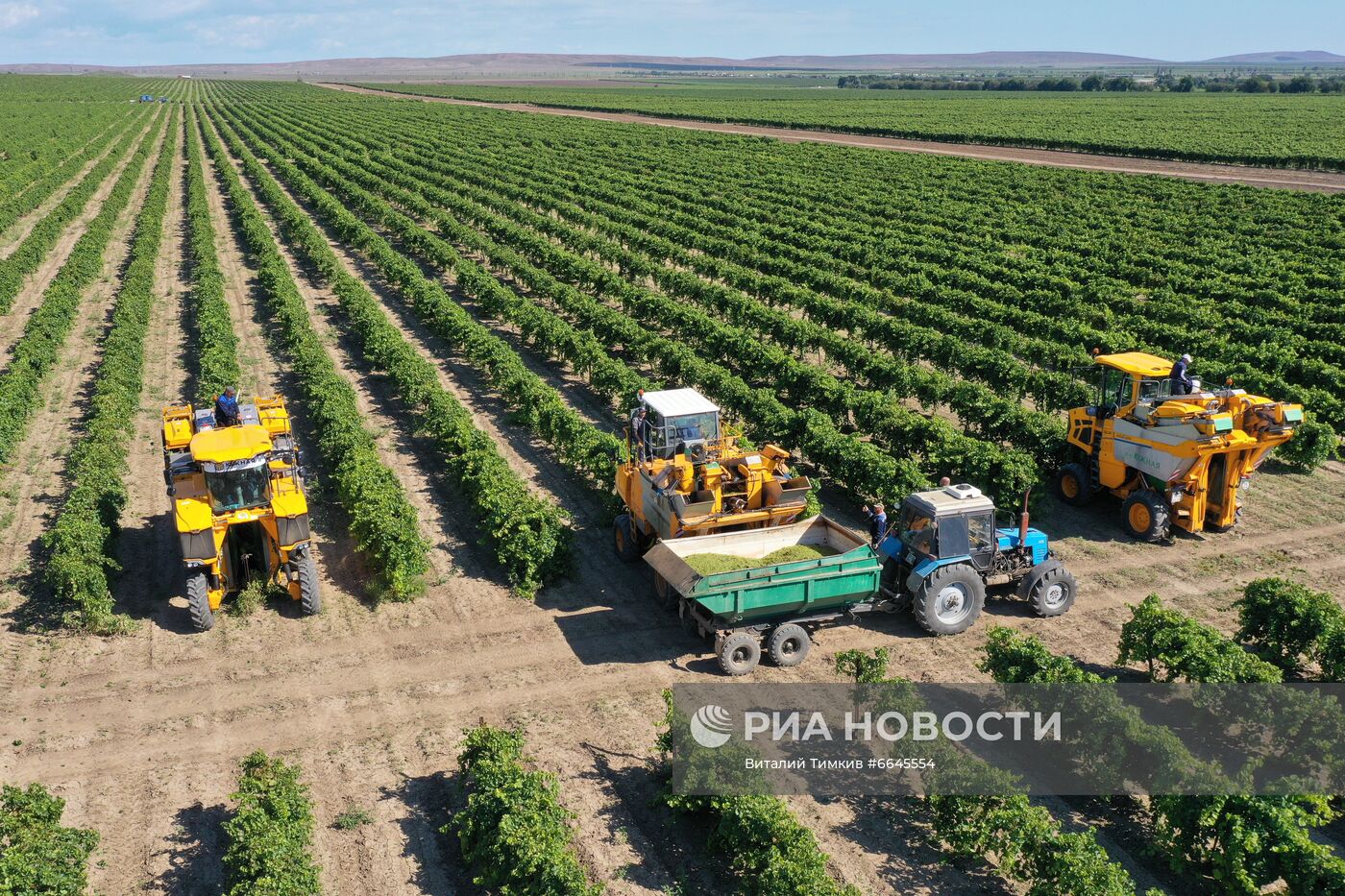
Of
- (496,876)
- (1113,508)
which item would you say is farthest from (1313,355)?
(496,876)

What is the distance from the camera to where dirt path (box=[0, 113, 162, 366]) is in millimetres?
32812

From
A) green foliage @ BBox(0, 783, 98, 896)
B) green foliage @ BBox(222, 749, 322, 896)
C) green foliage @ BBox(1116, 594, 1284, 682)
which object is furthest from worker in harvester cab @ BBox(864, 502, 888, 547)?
green foliage @ BBox(0, 783, 98, 896)

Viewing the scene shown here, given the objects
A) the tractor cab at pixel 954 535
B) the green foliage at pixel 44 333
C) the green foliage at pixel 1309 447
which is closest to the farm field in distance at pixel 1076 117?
the green foliage at pixel 1309 447

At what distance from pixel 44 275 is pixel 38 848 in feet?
124

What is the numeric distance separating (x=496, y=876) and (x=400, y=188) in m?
55.8

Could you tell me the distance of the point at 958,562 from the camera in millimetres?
15727

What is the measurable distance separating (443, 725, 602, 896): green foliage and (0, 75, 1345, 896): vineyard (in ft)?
0.16

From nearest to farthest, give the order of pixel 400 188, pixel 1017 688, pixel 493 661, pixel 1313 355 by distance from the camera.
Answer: pixel 1017 688 → pixel 493 661 → pixel 1313 355 → pixel 400 188

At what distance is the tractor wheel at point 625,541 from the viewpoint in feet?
60.1

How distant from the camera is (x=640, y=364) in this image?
29859 mm

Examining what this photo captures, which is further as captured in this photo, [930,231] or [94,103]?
[94,103]

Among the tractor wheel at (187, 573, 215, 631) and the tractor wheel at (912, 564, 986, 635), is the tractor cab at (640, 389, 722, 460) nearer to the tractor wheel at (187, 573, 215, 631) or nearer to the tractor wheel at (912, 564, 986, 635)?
the tractor wheel at (912, 564, 986, 635)

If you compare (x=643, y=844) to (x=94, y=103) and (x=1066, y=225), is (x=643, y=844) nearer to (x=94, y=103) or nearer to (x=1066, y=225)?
(x=1066, y=225)

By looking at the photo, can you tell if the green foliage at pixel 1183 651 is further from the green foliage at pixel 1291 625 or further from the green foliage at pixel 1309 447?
the green foliage at pixel 1309 447
